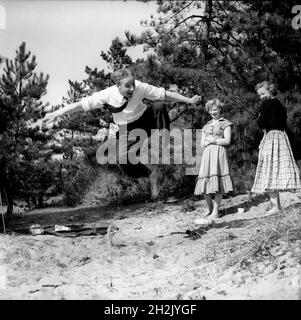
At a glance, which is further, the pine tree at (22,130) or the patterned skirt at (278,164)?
the pine tree at (22,130)

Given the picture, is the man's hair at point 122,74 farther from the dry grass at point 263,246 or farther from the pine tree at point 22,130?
the pine tree at point 22,130

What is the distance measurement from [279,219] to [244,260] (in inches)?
24.7

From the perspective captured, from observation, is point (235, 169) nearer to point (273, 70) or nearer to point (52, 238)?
point (273, 70)

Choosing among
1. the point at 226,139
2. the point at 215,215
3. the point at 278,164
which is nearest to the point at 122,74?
the point at 226,139

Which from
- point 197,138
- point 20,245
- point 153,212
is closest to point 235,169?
point 197,138

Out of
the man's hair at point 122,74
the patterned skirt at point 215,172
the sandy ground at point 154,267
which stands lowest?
the sandy ground at point 154,267

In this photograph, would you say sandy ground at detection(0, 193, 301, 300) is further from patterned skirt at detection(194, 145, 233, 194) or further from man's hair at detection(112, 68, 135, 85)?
man's hair at detection(112, 68, 135, 85)

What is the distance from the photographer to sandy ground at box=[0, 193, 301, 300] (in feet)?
12.0

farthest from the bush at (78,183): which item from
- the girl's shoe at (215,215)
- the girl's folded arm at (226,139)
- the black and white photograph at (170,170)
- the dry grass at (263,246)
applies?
the dry grass at (263,246)

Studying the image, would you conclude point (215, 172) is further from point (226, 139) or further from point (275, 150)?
point (275, 150)

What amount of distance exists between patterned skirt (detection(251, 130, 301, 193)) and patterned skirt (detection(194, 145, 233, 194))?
1.98ft

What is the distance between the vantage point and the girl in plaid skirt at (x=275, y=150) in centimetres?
621

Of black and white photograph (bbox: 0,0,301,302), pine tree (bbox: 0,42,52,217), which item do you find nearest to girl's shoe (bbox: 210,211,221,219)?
black and white photograph (bbox: 0,0,301,302)

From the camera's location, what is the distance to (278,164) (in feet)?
20.8
